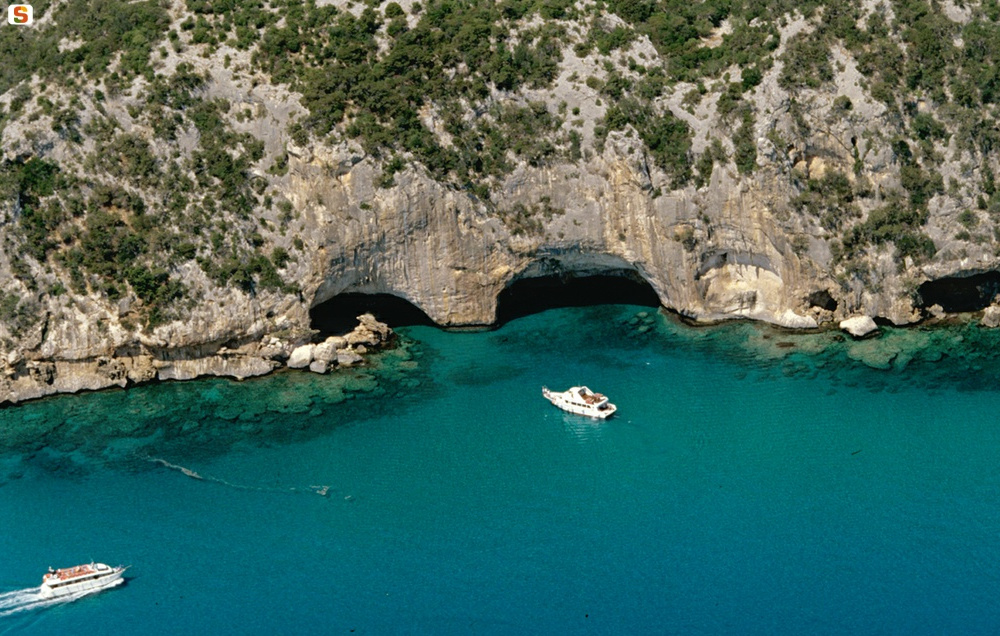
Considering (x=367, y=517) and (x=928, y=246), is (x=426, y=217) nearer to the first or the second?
(x=367, y=517)

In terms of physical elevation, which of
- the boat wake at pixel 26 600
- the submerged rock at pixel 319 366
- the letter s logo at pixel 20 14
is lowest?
the boat wake at pixel 26 600

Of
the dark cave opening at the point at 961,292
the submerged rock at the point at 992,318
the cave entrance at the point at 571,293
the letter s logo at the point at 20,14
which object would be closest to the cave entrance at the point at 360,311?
the cave entrance at the point at 571,293

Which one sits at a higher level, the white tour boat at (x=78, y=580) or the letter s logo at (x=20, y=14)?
the letter s logo at (x=20, y=14)

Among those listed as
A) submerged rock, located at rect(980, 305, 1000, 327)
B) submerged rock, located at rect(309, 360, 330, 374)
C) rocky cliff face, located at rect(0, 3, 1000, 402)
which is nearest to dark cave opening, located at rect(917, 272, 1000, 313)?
submerged rock, located at rect(980, 305, 1000, 327)

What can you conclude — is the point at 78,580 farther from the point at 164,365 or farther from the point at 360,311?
the point at 360,311

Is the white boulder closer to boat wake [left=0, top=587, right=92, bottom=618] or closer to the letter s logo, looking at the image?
boat wake [left=0, top=587, right=92, bottom=618]

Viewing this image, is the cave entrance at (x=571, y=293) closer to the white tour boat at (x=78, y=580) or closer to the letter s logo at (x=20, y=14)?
the white tour boat at (x=78, y=580)

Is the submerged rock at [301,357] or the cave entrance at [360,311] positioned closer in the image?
the submerged rock at [301,357]
